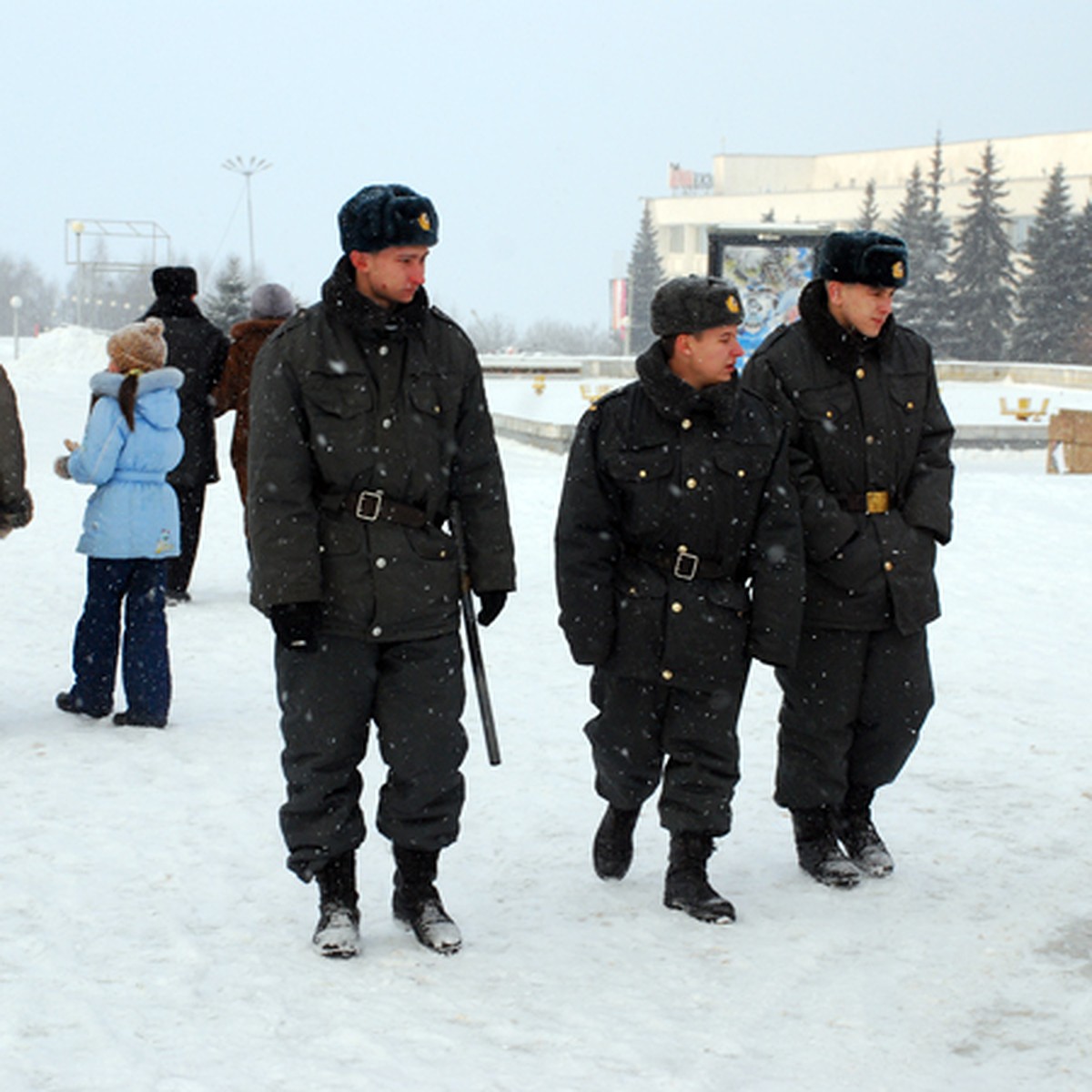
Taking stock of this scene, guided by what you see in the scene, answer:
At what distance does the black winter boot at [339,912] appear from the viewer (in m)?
4.19

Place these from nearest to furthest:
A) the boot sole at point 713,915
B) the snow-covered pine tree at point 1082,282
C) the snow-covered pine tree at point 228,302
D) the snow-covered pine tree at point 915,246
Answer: the boot sole at point 713,915 < the snow-covered pine tree at point 228,302 < the snow-covered pine tree at point 1082,282 < the snow-covered pine tree at point 915,246

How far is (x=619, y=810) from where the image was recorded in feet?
15.9

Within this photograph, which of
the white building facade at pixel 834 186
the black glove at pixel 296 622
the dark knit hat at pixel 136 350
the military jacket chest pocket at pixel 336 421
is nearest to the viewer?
the black glove at pixel 296 622

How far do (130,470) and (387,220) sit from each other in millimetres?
2930

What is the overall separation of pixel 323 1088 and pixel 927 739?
3.89 m

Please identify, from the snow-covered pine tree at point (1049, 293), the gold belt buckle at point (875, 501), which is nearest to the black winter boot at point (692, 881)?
the gold belt buckle at point (875, 501)

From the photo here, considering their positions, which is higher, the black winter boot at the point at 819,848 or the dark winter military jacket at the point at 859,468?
the dark winter military jacket at the point at 859,468

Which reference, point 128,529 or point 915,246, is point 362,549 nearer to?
point 128,529

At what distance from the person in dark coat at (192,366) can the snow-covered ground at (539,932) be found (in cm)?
210

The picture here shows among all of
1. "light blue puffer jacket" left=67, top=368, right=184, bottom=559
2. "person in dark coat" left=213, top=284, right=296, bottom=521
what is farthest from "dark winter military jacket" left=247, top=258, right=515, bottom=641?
Result: "person in dark coat" left=213, top=284, right=296, bottom=521

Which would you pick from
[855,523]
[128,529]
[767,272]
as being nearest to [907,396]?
[855,523]

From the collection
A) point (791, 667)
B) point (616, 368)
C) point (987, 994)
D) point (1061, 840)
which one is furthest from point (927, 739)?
point (616, 368)

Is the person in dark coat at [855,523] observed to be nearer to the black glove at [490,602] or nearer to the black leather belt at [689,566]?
the black leather belt at [689,566]

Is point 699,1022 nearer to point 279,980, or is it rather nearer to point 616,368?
point 279,980
